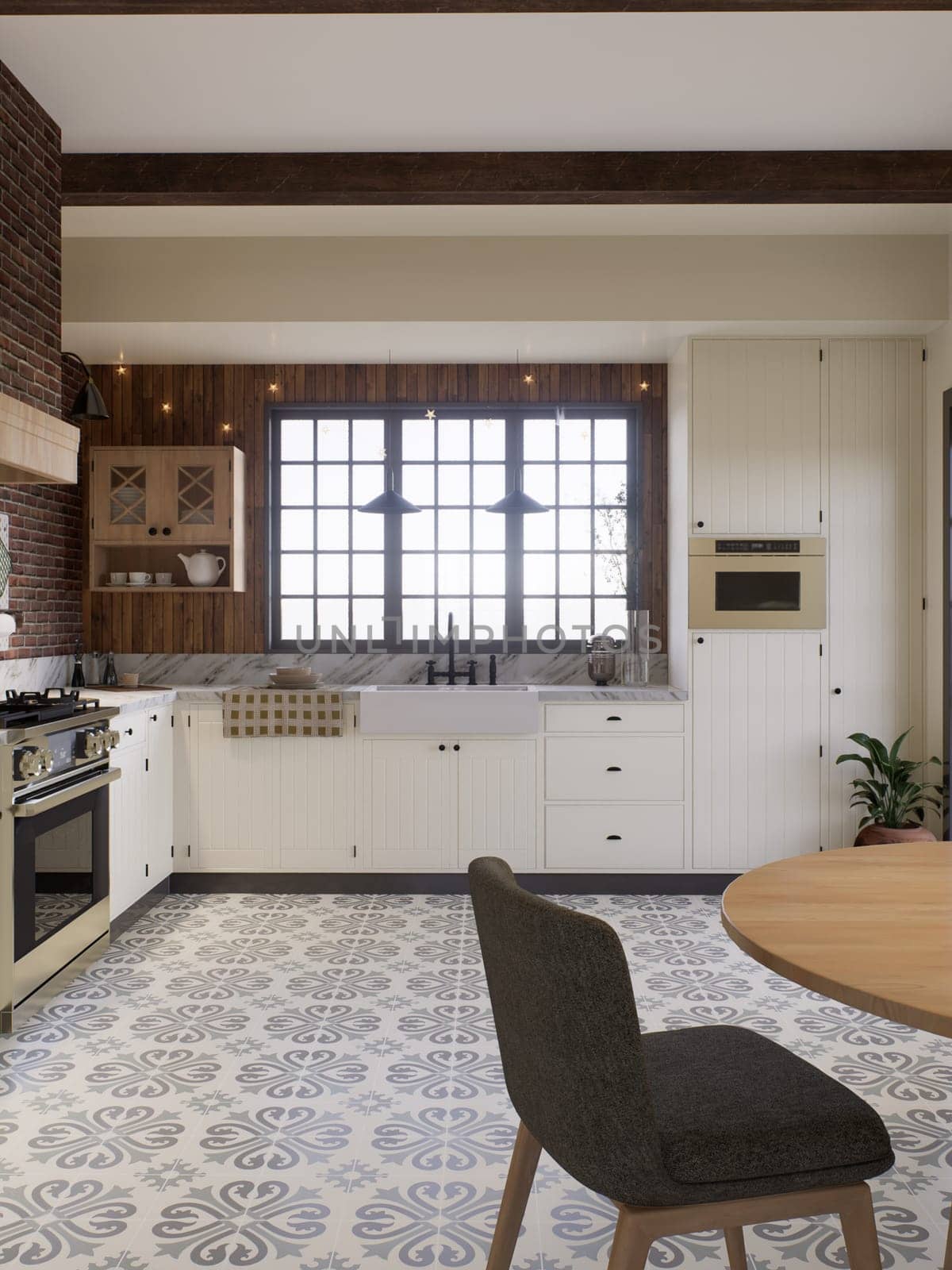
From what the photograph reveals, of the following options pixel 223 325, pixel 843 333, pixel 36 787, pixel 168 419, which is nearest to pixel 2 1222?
pixel 36 787

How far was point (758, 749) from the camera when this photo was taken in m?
4.62

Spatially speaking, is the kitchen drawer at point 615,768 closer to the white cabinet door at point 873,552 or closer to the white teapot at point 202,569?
the white cabinet door at point 873,552

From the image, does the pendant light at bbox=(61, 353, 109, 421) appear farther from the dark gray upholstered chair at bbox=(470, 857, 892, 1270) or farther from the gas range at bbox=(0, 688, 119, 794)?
the dark gray upholstered chair at bbox=(470, 857, 892, 1270)

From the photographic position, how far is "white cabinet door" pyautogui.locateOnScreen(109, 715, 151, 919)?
3.90m

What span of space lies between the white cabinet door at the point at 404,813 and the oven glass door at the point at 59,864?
1.30 meters

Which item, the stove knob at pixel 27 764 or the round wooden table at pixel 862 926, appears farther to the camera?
the stove knob at pixel 27 764

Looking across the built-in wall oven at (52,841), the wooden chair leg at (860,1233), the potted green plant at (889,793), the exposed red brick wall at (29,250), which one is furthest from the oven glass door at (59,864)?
the potted green plant at (889,793)

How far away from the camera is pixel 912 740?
15.2 feet

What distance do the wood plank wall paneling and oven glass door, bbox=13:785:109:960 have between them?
66.2 inches

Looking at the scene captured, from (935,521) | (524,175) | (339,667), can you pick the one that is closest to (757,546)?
(935,521)

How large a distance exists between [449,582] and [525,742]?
43.8 inches

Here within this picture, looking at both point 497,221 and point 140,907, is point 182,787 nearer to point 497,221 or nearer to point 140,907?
point 140,907

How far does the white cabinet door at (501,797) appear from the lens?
4.62 meters

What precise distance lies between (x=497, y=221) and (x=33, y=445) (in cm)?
215
